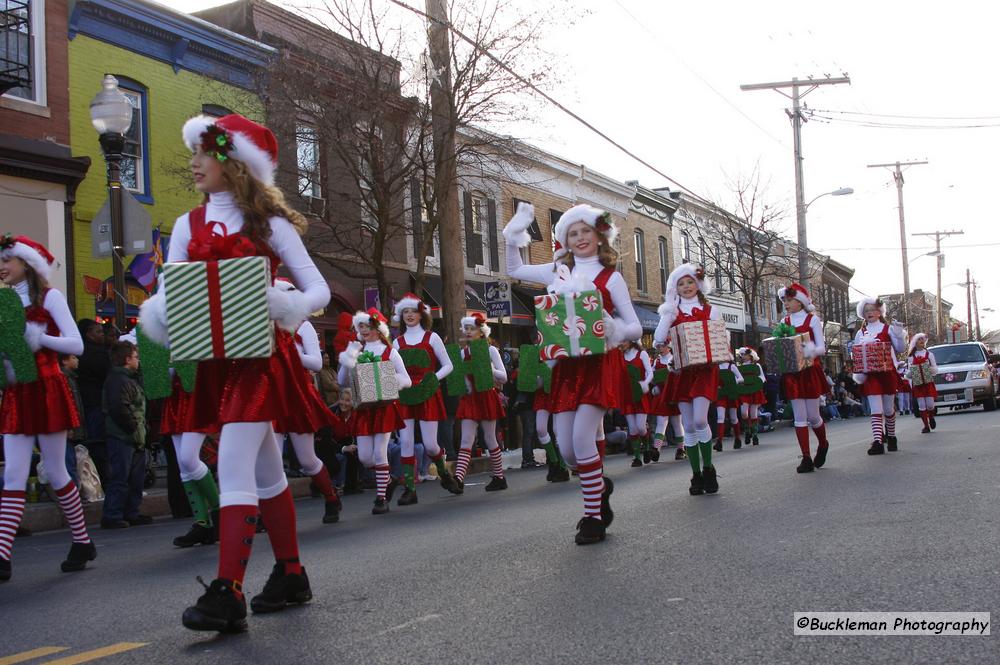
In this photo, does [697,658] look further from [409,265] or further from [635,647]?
[409,265]

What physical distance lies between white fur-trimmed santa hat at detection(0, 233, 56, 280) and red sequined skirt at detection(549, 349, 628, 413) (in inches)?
129

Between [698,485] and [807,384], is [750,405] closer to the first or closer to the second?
[807,384]

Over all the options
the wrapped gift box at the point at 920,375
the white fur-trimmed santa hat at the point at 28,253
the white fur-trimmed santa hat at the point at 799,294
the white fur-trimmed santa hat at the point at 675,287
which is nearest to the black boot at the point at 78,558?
the white fur-trimmed santa hat at the point at 28,253

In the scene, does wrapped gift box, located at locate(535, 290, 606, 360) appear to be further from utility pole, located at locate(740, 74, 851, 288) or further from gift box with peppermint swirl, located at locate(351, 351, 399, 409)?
utility pole, located at locate(740, 74, 851, 288)

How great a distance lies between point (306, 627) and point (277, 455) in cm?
72

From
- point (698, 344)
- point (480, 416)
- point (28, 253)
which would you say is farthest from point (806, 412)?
point (28, 253)

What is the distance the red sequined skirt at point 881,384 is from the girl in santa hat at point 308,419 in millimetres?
7404

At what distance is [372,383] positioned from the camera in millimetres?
9984

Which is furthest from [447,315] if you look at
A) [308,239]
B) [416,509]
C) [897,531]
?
[897,531]

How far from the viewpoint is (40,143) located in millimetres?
16312

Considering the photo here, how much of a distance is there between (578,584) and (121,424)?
6742mm

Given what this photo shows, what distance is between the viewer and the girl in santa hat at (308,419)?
4613mm

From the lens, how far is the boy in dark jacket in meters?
10.4

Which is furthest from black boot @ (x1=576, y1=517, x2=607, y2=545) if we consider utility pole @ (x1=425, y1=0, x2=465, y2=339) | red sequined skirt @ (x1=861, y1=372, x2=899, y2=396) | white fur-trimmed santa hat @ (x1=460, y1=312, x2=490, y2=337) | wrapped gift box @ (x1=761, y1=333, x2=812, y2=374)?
utility pole @ (x1=425, y1=0, x2=465, y2=339)
